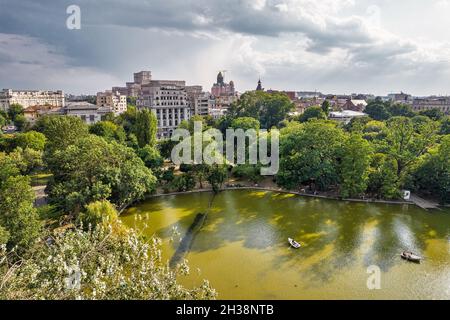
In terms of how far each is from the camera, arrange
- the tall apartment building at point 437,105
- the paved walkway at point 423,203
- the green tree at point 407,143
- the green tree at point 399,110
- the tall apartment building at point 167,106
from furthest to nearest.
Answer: the tall apartment building at point 437,105 → the green tree at point 399,110 → the tall apartment building at point 167,106 → the green tree at point 407,143 → the paved walkway at point 423,203

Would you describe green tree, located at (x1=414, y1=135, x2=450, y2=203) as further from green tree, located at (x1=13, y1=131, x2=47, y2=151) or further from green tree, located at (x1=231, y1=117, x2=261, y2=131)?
green tree, located at (x1=13, y1=131, x2=47, y2=151)

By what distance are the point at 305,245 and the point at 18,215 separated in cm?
1497

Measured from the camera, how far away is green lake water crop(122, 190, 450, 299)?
43.9ft

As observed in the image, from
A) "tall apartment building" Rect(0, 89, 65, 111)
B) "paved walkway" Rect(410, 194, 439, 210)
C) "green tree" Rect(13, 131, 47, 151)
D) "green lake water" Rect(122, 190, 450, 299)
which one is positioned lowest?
"green lake water" Rect(122, 190, 450, 299)

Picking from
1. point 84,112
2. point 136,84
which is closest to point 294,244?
point 84,112

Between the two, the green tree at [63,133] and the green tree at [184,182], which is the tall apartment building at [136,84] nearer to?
the green tree at [63,133]

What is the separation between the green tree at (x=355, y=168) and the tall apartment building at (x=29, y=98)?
8749 centimetres

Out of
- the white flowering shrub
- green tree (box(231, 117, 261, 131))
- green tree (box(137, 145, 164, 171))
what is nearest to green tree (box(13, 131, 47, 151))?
green tree (box(137, 145, 164, 171))

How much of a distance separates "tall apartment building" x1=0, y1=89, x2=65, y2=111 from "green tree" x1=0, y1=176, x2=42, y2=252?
265 feet

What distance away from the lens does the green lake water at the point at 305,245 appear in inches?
526

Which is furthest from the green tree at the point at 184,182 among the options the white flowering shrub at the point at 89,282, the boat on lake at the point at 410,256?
the boat on lake at the point at 410,256

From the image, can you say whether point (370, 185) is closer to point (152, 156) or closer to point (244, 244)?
point (244, 244)

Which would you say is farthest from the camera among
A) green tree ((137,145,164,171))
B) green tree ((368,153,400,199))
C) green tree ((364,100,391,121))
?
green tree ((364,100,391,121))
